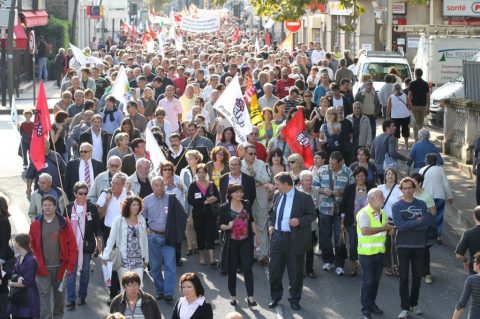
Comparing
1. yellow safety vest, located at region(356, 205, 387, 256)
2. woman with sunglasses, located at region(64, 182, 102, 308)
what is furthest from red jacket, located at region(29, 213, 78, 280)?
yellow safety vest, located at region(356, 205, 387, 256)

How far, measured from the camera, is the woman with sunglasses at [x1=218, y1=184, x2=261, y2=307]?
1391 centimetres

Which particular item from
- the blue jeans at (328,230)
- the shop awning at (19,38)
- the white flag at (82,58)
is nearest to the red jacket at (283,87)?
the white flag at (82,58)

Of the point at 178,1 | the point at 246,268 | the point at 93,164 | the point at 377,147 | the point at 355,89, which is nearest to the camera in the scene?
the point at 246,268

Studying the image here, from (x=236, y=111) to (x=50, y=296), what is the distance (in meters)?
5.92

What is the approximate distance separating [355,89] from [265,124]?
34.9 feet

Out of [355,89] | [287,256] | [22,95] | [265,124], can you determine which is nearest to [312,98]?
[265,124]

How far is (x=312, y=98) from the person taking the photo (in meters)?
24.0

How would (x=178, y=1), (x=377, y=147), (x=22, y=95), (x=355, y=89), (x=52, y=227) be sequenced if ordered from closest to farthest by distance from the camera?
1. (x=52, y=227)
2. (x=377, y=147)
3. (x=355, y=89)
4. (x=22, y=95)
5. (x=178, y=1)

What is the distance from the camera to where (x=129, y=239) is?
1303 centimetres

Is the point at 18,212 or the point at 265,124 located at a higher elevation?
the point at 265,124

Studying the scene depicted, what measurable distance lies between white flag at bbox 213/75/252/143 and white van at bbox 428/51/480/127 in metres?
11.3

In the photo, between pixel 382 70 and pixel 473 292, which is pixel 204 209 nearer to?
pixel 473 292

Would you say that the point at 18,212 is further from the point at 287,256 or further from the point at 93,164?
the point at 287,256

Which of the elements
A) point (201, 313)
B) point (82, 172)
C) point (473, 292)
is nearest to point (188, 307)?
point (201, 313)
